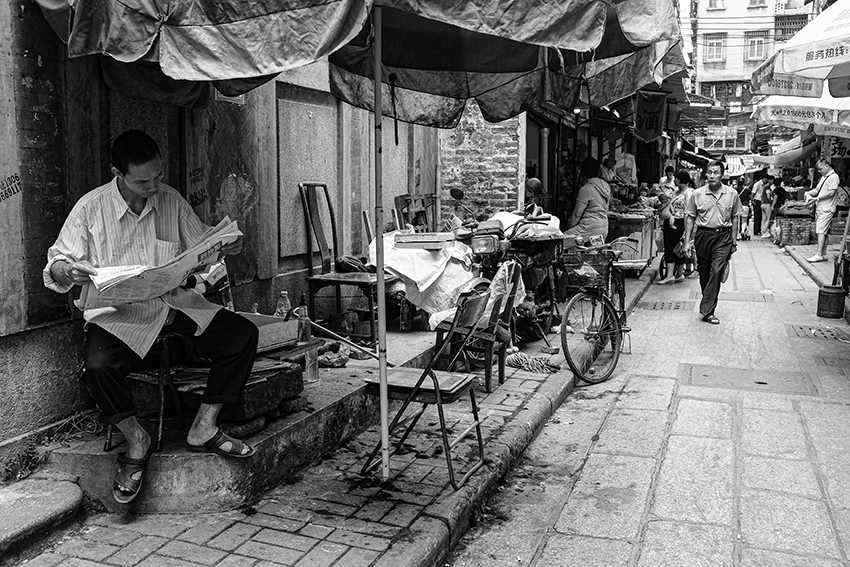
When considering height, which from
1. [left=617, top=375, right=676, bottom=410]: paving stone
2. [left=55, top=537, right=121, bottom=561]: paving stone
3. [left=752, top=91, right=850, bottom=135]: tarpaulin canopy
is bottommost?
[left=617, top=375, right=676, bottom=410]: paving stone

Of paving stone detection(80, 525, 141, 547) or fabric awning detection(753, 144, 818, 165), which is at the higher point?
fabric awning detection(753, 144, 818, 165)

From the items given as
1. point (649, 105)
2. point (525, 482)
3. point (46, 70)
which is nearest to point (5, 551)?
point (46, 70)

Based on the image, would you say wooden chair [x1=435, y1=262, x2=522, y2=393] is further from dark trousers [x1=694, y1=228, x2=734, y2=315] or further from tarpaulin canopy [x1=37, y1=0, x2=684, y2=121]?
dark trousers [x1=694, y1=228, x2=734, y2=315]

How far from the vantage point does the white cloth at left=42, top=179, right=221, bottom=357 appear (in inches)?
150

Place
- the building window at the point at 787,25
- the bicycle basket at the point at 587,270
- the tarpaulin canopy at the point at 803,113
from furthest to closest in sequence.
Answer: the building window at the point at 787,25 → the tarpaulin canopy at the point at 803,113 → the bicycle basket at the point at 587,270

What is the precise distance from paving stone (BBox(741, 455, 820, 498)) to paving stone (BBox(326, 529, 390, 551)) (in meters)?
2.58

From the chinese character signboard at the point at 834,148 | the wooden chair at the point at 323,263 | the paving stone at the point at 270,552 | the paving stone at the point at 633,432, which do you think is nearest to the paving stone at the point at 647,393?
the paving stone at the point at 633,432

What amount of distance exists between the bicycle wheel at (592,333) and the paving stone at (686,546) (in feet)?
10.4

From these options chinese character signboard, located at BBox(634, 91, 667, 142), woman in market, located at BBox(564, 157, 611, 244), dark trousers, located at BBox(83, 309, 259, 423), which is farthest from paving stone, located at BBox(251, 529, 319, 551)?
chinese character signboard, located at BBox(634, 91, 667, 142)

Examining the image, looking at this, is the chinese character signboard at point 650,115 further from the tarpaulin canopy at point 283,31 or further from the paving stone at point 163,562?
the paving stone at point 163,562

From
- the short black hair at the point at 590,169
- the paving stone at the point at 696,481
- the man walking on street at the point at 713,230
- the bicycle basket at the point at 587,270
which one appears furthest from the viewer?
the short black hair at the point at 590,169

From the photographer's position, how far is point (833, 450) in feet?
18.6

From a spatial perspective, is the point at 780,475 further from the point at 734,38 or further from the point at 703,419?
the point at 734,38

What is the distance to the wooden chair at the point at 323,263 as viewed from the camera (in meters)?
7.28
